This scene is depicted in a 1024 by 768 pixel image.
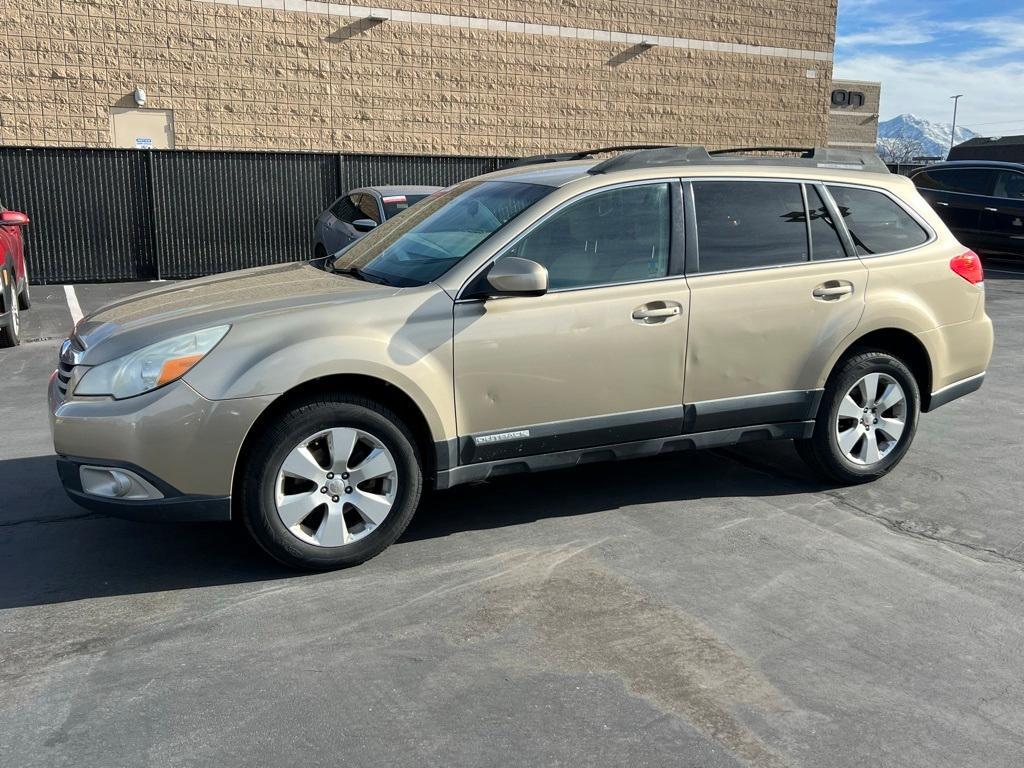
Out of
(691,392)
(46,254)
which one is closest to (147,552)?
(691,392)

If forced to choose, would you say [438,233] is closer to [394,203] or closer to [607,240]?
[607,240]

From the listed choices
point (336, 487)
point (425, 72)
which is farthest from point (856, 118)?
point (336, 487)

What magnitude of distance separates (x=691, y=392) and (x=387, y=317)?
5.46 ft

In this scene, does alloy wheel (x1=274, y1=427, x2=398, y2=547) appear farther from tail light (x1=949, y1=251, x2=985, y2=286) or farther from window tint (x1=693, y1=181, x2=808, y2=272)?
tail light (x1=949, y1=251, x2=985, y2=286)

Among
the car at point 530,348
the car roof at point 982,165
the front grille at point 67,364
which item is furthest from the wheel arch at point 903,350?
the car roof at point 982,165

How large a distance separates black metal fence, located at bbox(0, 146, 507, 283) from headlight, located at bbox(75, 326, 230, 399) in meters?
13.0

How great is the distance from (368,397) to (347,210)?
31.2 ft

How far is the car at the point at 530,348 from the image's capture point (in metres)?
4.19

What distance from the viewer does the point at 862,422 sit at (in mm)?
5629

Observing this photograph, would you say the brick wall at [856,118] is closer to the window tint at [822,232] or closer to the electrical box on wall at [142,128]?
the electrical box on wall at [142,128]

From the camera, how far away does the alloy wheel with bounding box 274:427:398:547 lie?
4301 millimetres

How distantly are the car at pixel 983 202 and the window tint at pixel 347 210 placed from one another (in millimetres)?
10271

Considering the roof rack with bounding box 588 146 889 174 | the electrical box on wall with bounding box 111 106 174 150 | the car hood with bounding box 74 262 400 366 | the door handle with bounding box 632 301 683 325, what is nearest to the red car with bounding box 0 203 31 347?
the car hood with bounding box 74 262 400 366

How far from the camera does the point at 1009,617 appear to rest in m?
4.04
